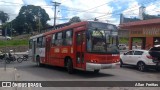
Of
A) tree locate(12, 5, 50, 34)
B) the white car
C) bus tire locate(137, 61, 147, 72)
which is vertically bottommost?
bus tire locate(137, 61, 147, 72)

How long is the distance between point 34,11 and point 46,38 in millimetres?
83880

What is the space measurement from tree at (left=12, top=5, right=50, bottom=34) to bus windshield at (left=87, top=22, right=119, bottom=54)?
87939 mm

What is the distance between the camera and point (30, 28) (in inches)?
4181

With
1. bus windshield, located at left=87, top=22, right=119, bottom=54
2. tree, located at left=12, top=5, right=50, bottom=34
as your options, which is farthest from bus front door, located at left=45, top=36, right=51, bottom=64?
tree, located at left=12, top=5, right=50, bottom=34

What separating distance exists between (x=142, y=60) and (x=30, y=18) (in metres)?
88.0

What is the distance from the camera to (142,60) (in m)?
20.3

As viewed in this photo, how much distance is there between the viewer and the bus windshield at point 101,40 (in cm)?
1602

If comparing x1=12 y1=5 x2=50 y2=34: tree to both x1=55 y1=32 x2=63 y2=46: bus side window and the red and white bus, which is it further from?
the red and white bus

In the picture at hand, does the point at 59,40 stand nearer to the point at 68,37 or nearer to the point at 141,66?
the point at 68,37

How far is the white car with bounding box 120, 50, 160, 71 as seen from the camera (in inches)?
770

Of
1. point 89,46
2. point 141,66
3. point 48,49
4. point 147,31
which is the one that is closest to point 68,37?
point 89,46

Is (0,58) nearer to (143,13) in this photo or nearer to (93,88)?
(143,13)

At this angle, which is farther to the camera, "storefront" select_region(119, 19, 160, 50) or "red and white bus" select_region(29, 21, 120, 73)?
"storefront" select_region(119, 19, 160, 50)

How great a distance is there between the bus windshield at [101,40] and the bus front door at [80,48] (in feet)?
1.75
